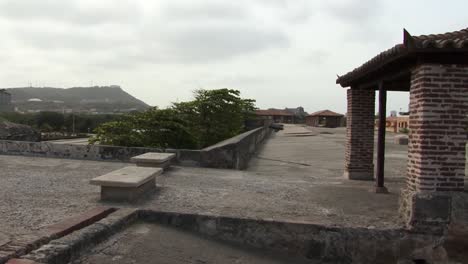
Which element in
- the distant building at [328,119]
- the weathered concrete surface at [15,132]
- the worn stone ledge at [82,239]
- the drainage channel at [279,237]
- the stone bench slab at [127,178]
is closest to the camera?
the worn stone ledge at [82,239]

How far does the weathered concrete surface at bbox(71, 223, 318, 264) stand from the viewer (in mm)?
4507

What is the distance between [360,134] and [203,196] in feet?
14.4

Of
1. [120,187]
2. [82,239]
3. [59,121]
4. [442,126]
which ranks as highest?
[442,126]

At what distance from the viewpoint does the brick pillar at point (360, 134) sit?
9500 mm

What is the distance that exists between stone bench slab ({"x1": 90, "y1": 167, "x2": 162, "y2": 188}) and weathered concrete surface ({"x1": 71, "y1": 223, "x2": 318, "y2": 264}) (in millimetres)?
820

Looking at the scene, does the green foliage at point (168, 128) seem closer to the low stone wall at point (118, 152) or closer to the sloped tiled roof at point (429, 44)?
the low stone wall at point (118, 152)

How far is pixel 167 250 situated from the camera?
4.89m

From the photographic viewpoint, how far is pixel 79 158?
11117 mm

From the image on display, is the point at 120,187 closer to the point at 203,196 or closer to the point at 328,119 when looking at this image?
the point at 203,196

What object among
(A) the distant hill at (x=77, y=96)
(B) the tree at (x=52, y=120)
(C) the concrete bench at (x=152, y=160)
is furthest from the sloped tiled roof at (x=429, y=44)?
(A) the distant hill at (x=77, y=96)

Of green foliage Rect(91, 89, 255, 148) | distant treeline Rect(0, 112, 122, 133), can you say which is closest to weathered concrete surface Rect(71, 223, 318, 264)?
green foliage Rect(91, 89, 255, 148)

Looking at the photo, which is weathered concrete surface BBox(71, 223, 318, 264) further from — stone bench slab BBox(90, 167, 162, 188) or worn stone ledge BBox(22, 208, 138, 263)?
stone bench slab BBox(90, 167, 162, 188)

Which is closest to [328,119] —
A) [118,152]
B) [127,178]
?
[118,152]

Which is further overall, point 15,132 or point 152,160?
point 15,132
